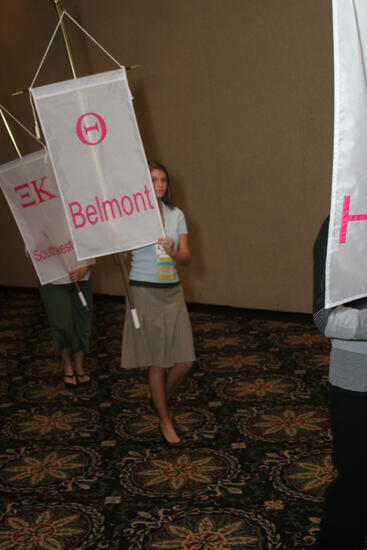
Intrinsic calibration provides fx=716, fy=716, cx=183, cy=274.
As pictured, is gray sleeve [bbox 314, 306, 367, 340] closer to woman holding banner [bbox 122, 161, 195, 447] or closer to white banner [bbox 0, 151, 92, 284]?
woman holding banner [bbox 122, 161, 195, 447]

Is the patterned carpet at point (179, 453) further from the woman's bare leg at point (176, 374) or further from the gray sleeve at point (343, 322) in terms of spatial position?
the gray sleeve at point (343, 322)

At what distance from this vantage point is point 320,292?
6.00 ft

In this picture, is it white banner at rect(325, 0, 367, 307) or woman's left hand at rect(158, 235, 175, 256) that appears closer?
white banner at rect(325, 0, 367, 307)

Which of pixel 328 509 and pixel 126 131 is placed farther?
pixel 126 131

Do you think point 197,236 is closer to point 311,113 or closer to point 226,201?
point 226,201

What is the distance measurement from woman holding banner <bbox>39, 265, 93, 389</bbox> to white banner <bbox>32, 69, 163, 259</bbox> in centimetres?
142

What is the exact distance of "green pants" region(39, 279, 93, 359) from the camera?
4754 mm

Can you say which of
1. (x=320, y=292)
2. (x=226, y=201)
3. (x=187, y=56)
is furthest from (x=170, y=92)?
(x=320, y=292)

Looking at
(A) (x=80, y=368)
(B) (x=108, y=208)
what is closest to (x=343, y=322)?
(B) (x=108, y=208)

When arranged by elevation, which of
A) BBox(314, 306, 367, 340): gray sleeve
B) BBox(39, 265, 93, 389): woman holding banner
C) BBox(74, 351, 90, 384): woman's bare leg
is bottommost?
BBox(74, 351, 90, 384): woman's bare leg

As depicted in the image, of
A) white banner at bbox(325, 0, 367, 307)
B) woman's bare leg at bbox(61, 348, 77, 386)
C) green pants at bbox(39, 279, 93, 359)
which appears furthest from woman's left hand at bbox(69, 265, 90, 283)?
white banner at bbox(325, 0, 367, 307)

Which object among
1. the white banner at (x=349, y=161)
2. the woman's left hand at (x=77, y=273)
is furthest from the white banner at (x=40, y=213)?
the white banner at (x=349, y=161)

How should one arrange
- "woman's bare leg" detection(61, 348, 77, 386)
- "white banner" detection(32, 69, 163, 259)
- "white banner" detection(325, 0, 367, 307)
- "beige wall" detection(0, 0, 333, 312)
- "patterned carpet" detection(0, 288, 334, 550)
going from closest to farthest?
"white banner" detection(325, 0, 367, 307)
"patterned carpet" detection(0, 288, 334, 550)
"white banner" detection(32, 69, 163, 259)
"woman's bare leg" detection(61, 348, 77, 386)
"beige wall" detection(0, 0, 333, 312)

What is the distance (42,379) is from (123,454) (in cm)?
170
